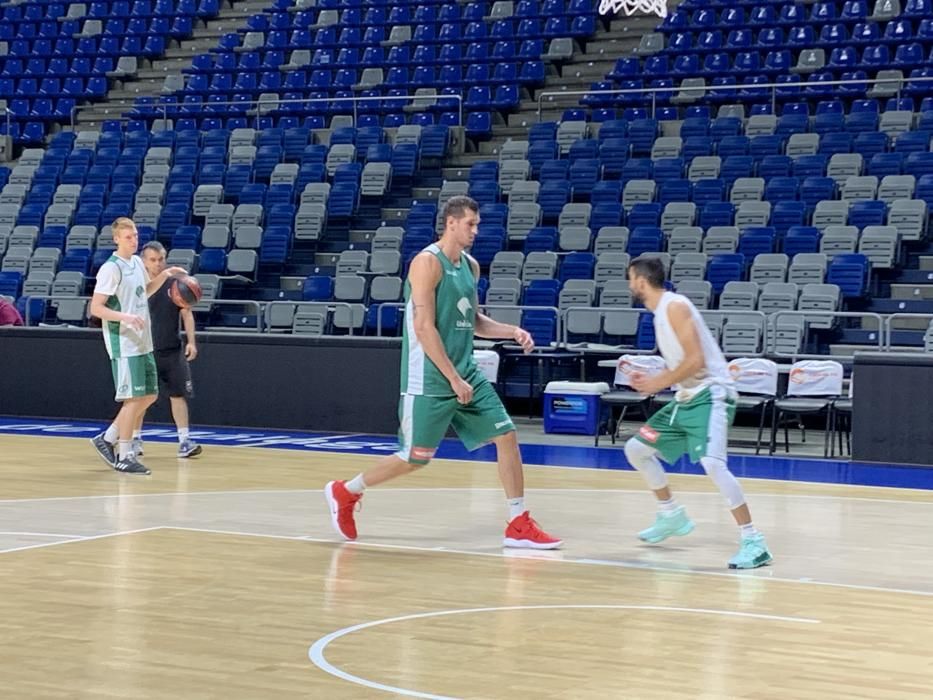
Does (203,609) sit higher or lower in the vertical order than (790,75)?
lower

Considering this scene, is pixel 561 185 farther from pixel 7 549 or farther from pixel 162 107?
pixel 7 549

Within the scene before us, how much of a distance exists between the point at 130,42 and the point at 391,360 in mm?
15374

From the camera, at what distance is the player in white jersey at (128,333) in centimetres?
1154

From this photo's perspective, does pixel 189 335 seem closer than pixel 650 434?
No

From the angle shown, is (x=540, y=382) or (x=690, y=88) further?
(x=690, y=88)

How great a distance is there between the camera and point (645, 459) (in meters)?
8.27

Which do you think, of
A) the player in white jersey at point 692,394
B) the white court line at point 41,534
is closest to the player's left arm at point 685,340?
the player in white jersey at point 692,394

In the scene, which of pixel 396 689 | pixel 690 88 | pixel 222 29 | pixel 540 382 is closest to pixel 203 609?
pixel 396 689

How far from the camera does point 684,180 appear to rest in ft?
63.0

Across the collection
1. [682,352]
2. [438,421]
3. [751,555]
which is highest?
[682,352]

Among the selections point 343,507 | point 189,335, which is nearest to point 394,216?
point 189,335

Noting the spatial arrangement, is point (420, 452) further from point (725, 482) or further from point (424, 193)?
point (424, 193)

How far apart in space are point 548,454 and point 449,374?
6119mm

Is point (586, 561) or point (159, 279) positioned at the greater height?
point (159, 279)
